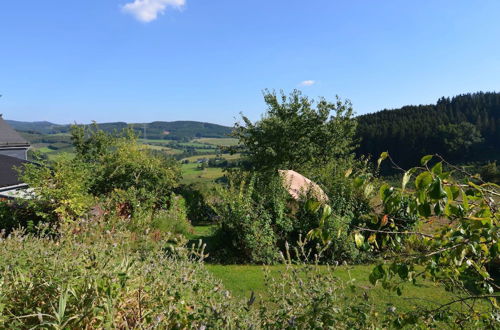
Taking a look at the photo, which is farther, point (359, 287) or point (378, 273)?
point (359, 287)

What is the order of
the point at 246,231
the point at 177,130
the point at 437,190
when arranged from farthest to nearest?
the point at 177,130 → the point at 246,231 → the point at 437,190

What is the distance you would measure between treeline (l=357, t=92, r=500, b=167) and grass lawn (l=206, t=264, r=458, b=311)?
46.3m

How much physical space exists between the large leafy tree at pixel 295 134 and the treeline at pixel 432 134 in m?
32.8

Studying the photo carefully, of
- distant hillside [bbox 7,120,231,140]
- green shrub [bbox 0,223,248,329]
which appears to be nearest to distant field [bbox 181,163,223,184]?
green shrub [bbox 0,223,248,329]

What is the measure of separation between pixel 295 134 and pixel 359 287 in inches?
557

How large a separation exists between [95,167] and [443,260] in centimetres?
1425

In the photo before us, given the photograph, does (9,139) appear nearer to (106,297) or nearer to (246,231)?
(246,231)

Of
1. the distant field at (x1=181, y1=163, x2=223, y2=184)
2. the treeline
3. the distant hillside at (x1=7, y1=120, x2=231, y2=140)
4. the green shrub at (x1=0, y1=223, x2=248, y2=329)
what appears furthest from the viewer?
the distant hillside at (x1=7, y1=120, x2=231, y2=140)

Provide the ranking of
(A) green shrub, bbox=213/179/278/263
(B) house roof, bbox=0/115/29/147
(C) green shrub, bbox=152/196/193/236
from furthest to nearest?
(B) house roof, bbox=0/115/29/147, (C) green shrub, bbox=152/196/193/236, (A) green shrub, bbox=213/179/278/263

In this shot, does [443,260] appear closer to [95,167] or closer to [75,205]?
[75,205]

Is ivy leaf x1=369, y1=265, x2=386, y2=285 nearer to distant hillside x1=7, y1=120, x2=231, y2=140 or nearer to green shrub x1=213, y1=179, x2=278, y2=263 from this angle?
green shrub x1=213, y1=179, x2=278, y2=263

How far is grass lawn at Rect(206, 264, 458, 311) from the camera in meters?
5.87

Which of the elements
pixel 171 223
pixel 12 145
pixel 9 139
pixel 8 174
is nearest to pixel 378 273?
pixel 171 223

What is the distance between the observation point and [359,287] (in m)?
6.03
